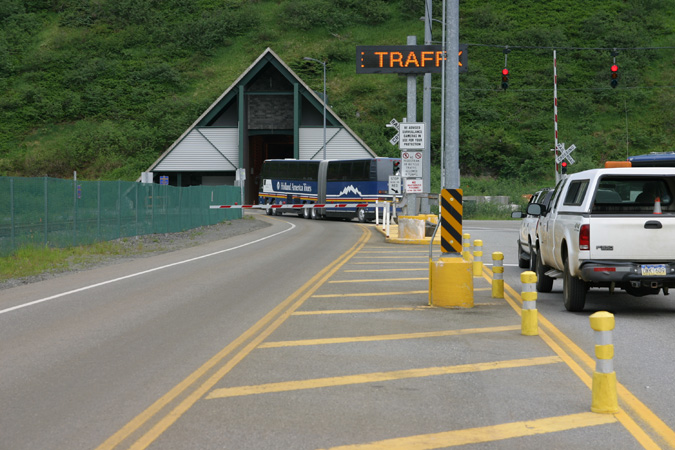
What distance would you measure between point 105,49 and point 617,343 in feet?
314

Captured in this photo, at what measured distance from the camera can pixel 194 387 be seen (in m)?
8.02

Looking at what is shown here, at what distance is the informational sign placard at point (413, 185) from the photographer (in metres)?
27.6

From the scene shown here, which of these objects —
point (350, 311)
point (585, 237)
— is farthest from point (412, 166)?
point (585, 237)

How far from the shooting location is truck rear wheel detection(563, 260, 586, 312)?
13.0m

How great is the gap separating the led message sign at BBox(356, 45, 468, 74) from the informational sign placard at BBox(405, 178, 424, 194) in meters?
3.22

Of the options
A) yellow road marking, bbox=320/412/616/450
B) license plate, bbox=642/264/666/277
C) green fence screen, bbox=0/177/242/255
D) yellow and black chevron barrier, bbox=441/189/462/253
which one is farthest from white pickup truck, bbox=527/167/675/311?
green fence screen, bbox=0/177/242/255

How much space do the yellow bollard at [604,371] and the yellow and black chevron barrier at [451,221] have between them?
22.0 feet

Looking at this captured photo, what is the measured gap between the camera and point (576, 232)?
12.9 meters

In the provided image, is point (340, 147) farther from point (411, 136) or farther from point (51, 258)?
point (51, 258)

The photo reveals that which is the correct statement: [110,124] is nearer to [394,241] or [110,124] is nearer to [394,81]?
[394,81]

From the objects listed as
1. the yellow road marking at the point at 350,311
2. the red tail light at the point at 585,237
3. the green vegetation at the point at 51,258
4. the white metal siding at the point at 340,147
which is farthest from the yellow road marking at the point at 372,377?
the white metal siding at the point at 340,147

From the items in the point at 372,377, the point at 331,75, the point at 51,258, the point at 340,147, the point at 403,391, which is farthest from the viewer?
the point at 331,75

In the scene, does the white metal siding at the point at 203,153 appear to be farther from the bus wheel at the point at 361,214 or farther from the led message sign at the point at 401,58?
the led message sign at the point at 401,58

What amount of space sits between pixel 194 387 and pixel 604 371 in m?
3.46
